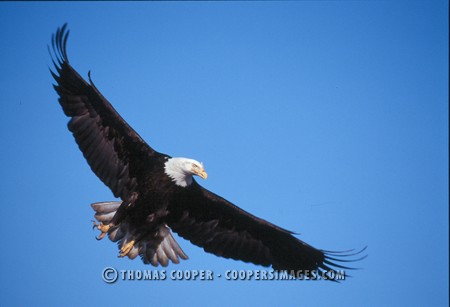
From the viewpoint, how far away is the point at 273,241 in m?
10.1

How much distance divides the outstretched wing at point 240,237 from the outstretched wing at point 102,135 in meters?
0.98

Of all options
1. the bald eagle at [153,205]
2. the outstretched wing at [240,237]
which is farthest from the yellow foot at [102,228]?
the outstretched wing at [240,237]

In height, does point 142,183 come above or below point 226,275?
above

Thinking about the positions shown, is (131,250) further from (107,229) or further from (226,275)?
(226,275)

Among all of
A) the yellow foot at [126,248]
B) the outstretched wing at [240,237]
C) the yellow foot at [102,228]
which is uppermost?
the outstretched wing at [240,237]

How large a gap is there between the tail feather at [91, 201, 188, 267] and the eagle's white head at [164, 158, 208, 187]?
1011 mm

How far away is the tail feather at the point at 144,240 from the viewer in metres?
9.72

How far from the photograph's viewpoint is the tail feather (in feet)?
31.9

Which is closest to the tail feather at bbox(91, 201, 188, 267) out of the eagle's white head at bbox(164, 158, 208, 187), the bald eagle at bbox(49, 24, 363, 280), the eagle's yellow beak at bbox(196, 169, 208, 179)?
the bald eagle at bbox(49, 24, 363, 280)

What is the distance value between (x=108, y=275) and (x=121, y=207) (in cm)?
92

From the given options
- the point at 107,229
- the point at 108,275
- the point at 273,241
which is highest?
the point at 273,241

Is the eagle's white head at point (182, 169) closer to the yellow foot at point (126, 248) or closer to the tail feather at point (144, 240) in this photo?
the tail feather at point (144, 240)

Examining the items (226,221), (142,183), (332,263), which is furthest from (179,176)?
(332,263)

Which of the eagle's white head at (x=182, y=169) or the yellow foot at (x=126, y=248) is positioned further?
the yellow foot at (x=126, y=248)
